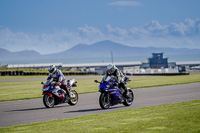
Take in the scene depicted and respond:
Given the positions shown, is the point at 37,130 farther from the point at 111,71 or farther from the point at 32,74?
the point at 32,74

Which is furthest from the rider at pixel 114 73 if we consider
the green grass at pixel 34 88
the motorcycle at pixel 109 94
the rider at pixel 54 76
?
the green grass at pixel 34 88

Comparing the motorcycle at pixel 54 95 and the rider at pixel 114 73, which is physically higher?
the rider at pixel 114 73

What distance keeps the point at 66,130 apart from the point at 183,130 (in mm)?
3062

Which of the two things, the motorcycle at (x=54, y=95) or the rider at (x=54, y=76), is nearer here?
the motorcycle at (x=54, y=95)

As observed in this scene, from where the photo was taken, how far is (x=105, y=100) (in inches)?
627

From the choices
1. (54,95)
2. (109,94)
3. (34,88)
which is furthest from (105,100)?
(34,88)

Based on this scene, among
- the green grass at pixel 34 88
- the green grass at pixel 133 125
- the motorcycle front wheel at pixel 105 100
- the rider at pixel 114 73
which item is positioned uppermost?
the rider at pixel 114 73

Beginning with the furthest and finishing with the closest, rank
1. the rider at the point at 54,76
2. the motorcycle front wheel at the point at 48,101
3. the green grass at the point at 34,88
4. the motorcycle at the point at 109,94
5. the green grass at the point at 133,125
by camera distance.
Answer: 1. the green grass at the point at 34,88
2. the rider at the point at 54,76
3. the motorcycle front wheel at the point at 48,101
4. the motorcycle at the point at 109,94
5. the green grass at the point at 133,125

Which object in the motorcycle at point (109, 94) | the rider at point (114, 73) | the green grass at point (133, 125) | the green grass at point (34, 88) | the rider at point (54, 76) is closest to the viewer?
the green grass at point (133, 125)

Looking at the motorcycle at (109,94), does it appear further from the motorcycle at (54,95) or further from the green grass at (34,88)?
the green grass at (34,88)

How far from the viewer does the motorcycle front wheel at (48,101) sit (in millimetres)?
17328

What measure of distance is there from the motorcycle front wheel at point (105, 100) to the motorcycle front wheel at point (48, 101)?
2970mm

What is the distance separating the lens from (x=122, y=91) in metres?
16.6

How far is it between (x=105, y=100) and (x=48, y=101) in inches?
121
